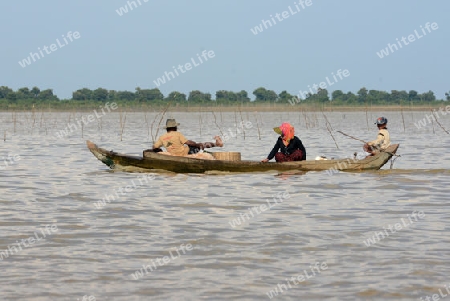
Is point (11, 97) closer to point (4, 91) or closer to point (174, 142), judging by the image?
point (4, 91)

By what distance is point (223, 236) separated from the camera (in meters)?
6.53

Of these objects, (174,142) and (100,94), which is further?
(100,94)

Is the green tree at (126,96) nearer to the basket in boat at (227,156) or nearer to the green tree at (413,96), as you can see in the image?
the green tree at (413,96)

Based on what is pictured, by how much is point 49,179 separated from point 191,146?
6.93 ft

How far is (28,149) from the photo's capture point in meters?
18.2

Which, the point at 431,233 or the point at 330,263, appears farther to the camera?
the point at 431,233

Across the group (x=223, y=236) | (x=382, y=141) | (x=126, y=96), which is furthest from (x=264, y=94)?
(x=223, y=236)

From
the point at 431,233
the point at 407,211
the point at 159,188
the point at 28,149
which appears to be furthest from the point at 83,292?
the point at 28,149

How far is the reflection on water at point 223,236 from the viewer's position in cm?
491

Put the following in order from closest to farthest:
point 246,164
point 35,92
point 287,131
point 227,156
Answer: point 287,131 → point 246,164 → point 227,156 → point 35,92

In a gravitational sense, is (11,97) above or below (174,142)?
above

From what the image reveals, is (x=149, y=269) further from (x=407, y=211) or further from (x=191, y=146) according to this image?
(x=191, y=146)

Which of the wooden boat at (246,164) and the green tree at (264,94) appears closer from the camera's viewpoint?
the wooden boat at (246,164)

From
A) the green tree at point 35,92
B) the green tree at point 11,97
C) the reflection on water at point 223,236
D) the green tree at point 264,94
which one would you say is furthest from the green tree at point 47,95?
the reflection on water at point 223,236
